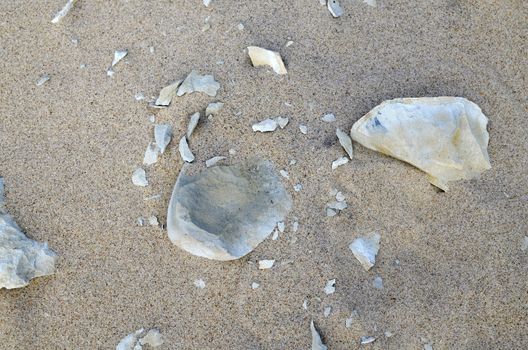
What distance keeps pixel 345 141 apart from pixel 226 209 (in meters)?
0.36

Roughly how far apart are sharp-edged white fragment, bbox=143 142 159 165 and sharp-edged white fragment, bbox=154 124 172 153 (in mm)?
13

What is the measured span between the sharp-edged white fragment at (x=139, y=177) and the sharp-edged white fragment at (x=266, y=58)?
1.45 feet

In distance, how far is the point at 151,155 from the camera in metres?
1.70

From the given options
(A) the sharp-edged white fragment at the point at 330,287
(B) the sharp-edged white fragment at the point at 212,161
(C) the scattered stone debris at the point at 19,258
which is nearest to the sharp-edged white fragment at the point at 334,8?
(B) the sharp-edged white fragment at the point at 212,161

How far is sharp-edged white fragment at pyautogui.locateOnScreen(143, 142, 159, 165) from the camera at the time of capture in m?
1.69

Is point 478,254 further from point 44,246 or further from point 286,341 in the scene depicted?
point 44,246

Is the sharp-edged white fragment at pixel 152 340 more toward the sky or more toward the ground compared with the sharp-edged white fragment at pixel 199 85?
more toward the ground

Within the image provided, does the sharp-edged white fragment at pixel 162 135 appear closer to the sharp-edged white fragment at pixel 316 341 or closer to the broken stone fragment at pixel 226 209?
the broken stone fragment at pixel 226 209

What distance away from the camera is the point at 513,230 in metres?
1.61

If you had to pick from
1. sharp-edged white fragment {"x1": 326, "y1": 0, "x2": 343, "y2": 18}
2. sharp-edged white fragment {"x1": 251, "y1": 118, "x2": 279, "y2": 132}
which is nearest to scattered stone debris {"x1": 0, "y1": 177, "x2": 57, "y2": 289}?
sharp-edged white fragment {"x1": 251, "y1": 118, "x2": 279, "y2": 132}

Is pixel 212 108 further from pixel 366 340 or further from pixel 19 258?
pixel 366 340

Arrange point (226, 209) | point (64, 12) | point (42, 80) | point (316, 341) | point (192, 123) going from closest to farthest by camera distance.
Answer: point (316, 341) < point (226, 209) < point (192, 123) < point (42, 80) < point (64, 12)

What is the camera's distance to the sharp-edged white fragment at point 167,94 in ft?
5.76

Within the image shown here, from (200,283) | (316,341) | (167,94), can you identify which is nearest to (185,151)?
(167,94)
